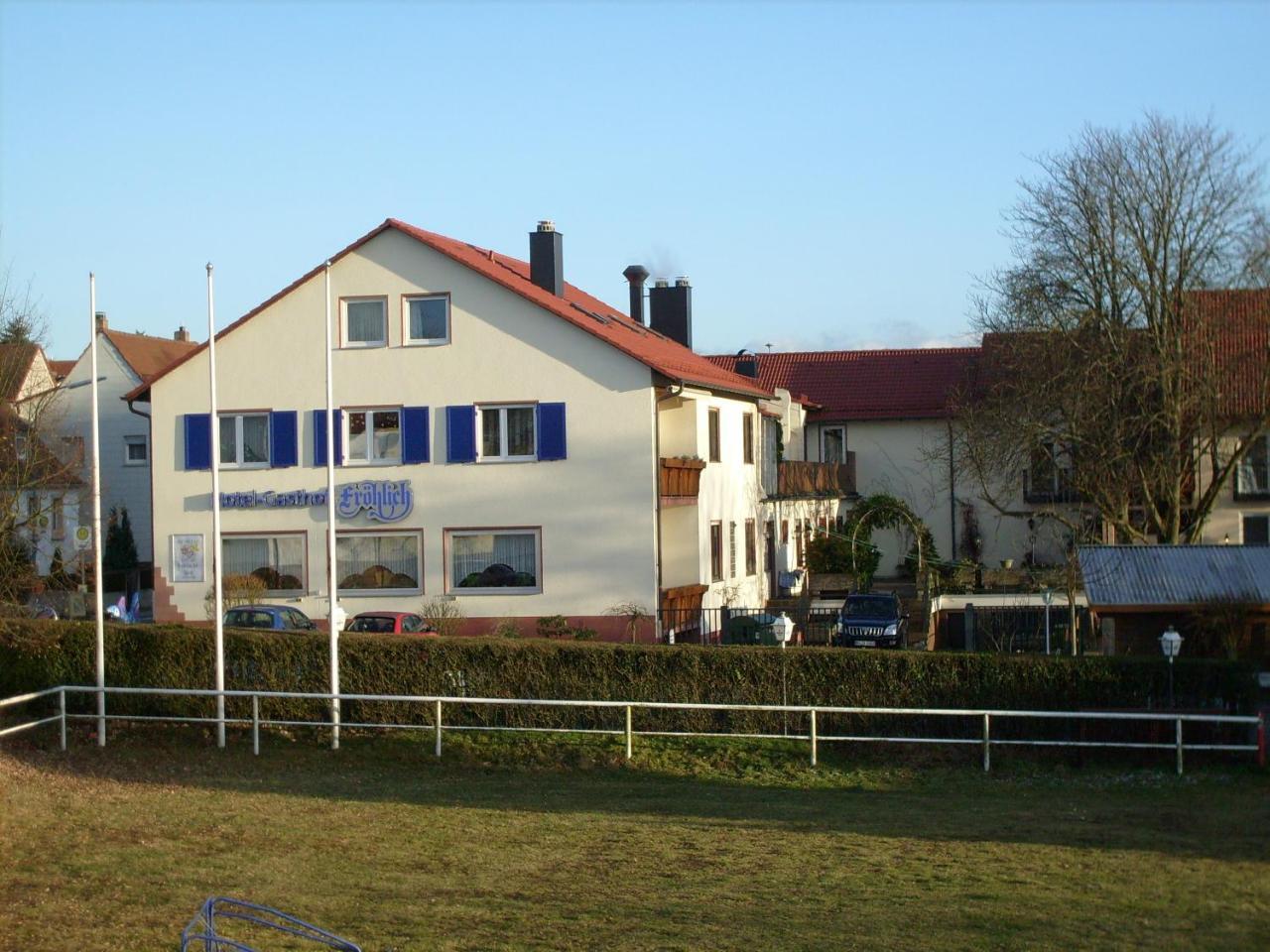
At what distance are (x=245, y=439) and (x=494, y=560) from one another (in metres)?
6.89

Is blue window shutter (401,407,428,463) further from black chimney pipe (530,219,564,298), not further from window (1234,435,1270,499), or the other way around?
window (1234,435,1270,499)

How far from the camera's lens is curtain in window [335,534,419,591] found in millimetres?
33625

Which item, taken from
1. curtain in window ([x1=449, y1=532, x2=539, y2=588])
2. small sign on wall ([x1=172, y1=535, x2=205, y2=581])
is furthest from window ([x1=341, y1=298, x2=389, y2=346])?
small sign on wall ([x1=172, y1=535, x2=205, y2=581])

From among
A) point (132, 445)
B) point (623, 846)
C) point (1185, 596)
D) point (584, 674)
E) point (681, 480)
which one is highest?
point (132, 445)

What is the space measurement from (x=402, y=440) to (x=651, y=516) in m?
6.17

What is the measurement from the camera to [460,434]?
3356 cm

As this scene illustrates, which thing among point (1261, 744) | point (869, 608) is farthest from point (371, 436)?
point (1261, 744)

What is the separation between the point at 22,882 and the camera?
40.4 ft

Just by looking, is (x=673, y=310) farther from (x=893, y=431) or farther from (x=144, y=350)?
(x=144, y=350)

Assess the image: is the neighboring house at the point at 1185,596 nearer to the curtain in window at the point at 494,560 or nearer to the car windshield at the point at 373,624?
the curtain in window at the point at 494,560

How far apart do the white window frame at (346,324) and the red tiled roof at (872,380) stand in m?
21.8

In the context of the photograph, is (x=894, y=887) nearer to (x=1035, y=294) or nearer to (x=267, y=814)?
(x=267, y=814)

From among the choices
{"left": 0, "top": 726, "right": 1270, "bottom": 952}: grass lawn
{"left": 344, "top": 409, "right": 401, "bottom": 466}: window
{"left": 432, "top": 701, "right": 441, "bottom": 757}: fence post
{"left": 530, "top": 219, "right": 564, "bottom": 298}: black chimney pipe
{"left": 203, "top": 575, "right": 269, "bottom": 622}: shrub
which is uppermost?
{"left": 530, "top": 219, "right": 564, "bottom": 298}: black chimney pipe

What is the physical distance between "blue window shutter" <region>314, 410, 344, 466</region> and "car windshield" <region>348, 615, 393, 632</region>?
5.63 metres
